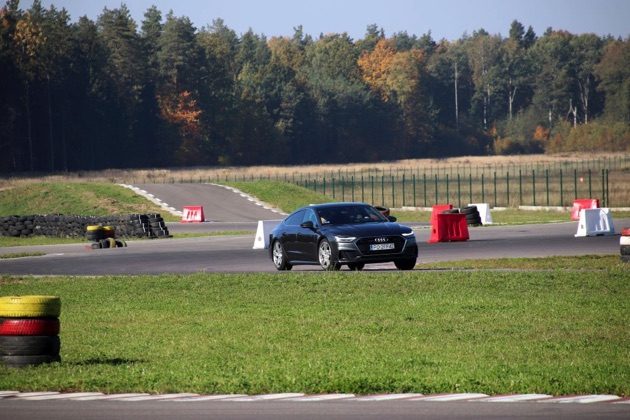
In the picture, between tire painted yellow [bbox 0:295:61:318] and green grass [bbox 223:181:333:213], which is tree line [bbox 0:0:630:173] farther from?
tire painted yellow [bbox 0:295:61:318]

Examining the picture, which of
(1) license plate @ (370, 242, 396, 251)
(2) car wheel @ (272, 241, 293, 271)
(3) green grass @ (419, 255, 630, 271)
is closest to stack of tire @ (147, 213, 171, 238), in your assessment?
(2) car wheel @ (272, 241, 293, 271)

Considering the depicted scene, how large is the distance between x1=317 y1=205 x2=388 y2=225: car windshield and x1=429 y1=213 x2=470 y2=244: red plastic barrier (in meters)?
11.4

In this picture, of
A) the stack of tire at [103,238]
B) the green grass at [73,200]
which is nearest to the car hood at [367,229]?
the stack of tire at [103,238]

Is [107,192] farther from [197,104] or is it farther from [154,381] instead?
[197,104]

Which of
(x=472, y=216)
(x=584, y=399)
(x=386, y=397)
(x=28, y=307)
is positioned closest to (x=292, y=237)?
(x=28, y=307)

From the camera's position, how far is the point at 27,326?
1411cm

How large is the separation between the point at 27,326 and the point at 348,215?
49.4 feet

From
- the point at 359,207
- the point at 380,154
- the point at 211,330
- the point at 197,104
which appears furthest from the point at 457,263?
the point at 380,154

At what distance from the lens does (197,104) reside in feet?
506

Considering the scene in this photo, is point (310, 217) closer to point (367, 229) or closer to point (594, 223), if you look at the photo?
point (367, 229)

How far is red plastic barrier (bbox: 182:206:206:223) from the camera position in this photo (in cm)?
6666

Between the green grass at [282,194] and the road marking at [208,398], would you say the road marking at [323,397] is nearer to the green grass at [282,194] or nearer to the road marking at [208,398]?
the road marking at [208,398]

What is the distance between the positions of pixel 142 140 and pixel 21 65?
17.8 m

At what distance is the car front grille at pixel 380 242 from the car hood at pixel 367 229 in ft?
0.36
